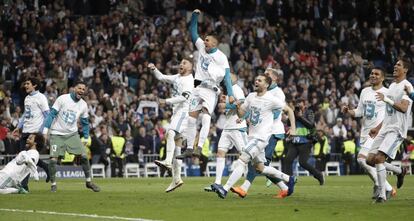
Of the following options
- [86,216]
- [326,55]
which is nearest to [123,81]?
[326,55]

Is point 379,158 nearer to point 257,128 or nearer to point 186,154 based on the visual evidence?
point 257,128

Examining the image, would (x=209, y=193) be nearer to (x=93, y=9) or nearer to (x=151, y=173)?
(x=151, y=173)

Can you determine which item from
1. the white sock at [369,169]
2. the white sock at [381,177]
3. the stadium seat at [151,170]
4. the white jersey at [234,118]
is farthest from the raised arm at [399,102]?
the stadium seat at [151,170]

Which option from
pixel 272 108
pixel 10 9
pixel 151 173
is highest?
pixel 10 9

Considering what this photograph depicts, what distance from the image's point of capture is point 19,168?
21.2 metres

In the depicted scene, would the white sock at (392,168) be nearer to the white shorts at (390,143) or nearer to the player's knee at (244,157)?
the white shorts at (390,143)

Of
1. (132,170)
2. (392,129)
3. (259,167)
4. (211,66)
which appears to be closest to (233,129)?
(211,66)

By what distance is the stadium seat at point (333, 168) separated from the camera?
135ft

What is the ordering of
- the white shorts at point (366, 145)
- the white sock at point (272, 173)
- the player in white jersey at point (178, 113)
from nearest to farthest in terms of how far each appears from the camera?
the white sock at point (272, 173) < the white shorts at point (366, 145) < the player in white jersey at point (178, 113)

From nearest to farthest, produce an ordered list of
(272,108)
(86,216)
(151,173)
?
(86,216)
(272,108)
(151,173)

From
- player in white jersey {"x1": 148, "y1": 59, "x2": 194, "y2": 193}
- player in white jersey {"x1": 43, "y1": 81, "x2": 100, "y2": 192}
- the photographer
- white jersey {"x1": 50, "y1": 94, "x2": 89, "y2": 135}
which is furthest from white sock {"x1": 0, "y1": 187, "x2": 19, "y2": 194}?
the photographer

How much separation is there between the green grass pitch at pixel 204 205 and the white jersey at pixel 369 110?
4.97 ft

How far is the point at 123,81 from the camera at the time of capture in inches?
1559

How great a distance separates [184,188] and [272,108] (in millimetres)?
5780
